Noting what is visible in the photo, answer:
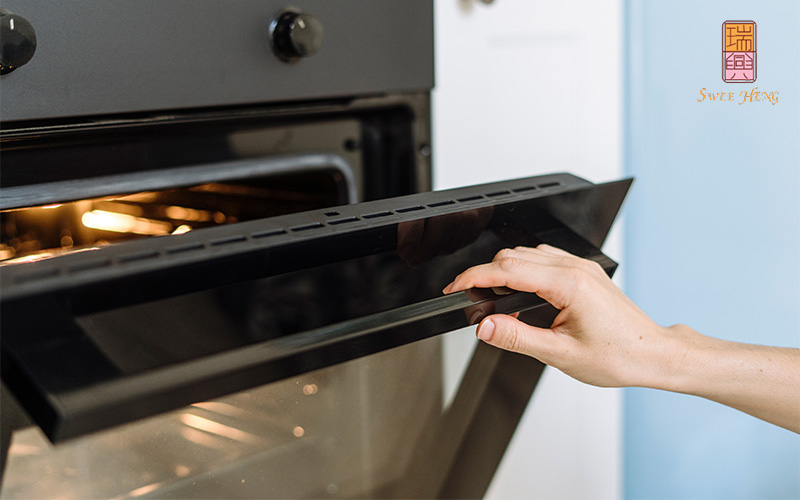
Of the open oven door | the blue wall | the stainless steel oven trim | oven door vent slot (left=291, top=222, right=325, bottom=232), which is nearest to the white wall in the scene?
the blue wall

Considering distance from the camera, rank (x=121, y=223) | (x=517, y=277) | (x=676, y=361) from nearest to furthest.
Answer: (x=517, y=277), (x=676, y=361), (x=121, y=223)

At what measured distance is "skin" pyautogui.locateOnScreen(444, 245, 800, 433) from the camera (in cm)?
48

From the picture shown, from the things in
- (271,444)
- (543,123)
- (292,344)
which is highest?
(543,123)

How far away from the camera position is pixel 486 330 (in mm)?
483

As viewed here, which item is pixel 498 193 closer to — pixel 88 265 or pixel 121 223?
pixel 88 265

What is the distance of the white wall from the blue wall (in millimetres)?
36

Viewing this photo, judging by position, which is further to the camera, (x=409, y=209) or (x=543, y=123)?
(x=543, y=123)

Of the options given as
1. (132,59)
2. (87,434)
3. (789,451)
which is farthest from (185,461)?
(789,451)

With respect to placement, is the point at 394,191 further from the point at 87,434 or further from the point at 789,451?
the point at 789,451

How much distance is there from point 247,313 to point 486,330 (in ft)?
0.58

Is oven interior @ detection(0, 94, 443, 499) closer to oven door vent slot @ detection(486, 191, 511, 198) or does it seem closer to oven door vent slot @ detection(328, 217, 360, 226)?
oven door vent slot @ detection(328, 217, 360, 226)

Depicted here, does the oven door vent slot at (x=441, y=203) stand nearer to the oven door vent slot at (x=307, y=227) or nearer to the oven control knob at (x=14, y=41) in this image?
the oven door vent slot at (x=307, y=227)

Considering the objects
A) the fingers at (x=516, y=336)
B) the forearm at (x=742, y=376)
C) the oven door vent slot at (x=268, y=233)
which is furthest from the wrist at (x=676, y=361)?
the oven door vent slot at (x=268, y=233)

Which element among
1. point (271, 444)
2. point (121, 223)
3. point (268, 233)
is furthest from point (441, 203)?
point (121, 223)
